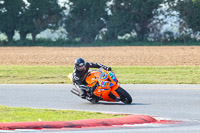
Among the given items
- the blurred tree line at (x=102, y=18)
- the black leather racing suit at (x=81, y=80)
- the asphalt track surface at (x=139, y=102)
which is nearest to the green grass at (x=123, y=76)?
the asphalt track surface at (x=139, y=102)

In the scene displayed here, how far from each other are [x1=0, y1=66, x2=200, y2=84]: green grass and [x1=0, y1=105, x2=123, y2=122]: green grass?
8.64 meters

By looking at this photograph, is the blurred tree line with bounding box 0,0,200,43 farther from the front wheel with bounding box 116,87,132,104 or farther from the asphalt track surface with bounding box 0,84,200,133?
the front wheel with bounding box 116,87,132,104

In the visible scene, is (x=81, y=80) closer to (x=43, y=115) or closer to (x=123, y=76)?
(x=43, y=115)

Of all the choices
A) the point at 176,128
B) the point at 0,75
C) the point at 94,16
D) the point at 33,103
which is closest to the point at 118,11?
the point at 94,16

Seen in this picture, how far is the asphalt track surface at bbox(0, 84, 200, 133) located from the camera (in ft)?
34.1

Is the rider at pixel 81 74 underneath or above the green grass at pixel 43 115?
above

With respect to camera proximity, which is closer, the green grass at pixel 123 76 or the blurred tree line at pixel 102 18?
the green grass at pixel 123 76

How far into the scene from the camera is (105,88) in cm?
1433

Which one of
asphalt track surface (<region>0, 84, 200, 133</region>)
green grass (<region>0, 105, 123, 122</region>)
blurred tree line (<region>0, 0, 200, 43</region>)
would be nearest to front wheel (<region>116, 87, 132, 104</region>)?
asphalt track surface (<region>0, 84, 200, 133</region>)

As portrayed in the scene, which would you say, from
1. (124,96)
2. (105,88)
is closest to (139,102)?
(124,96)

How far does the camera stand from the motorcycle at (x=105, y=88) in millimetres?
14344

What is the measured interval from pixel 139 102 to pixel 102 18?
58746 millimetres

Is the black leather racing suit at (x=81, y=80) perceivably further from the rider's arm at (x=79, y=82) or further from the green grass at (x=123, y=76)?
the green grass at (x=123, y=76)

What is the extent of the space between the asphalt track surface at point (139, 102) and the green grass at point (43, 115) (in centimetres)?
107
